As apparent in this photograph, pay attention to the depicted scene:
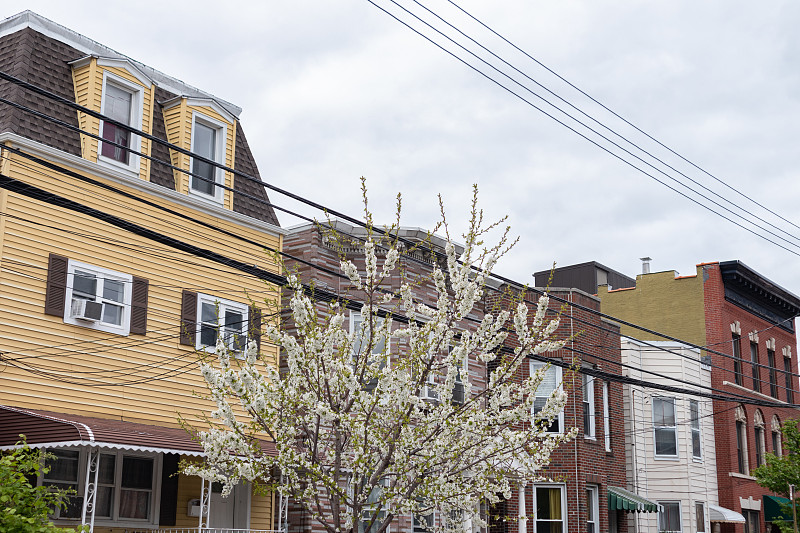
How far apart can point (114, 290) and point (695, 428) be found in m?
22.4

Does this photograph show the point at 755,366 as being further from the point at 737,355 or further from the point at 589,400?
the point at 589,400

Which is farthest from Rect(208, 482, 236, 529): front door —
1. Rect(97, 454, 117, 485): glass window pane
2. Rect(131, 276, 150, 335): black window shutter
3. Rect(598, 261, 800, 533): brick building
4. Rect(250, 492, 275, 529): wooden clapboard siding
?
Rect(598, 261, 800, 533): brick building

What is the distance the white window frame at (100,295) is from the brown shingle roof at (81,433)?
66.1 inches

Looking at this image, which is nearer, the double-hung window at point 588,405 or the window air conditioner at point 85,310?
the window air conditioner at point 85,310

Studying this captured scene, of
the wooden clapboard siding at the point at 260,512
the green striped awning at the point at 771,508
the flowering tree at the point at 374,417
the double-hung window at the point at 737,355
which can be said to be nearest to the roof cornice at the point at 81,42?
the wooden clapboard siding at the point at 260,512

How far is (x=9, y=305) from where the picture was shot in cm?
1603

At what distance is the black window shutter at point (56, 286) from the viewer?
653 inches

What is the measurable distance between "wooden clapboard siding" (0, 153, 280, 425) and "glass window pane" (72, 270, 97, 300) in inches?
11.1

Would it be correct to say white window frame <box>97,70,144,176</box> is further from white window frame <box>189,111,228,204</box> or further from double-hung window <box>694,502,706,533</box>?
double-hung window <box>694,502,706,533</box>

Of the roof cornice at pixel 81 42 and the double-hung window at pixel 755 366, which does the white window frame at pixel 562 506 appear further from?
the double-hung window at pixel 755 366

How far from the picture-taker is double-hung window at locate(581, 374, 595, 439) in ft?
92.5

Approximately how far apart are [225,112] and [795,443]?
71.3 ft

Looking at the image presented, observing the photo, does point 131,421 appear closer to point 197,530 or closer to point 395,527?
point 197,530

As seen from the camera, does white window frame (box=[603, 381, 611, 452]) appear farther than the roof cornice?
Yes
